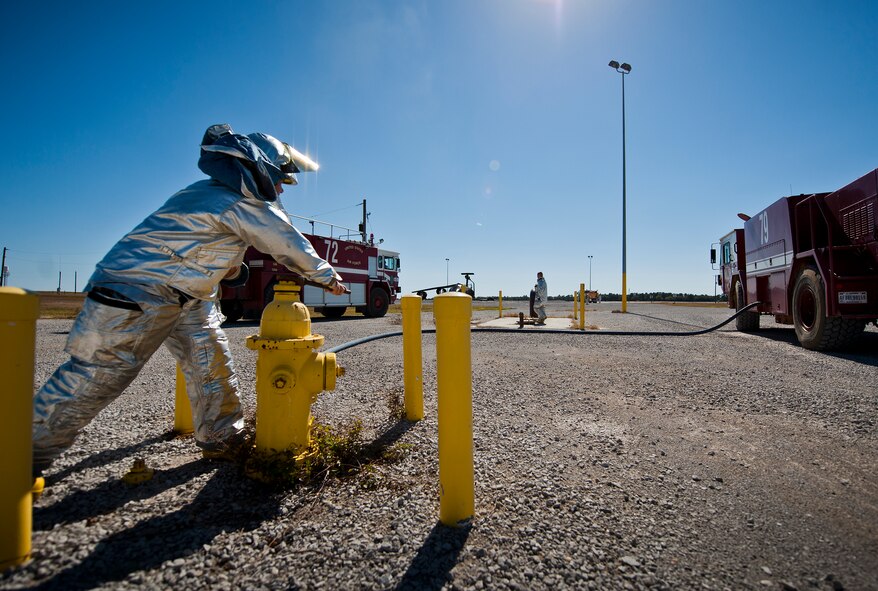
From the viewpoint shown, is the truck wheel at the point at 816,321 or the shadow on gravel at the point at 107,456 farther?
the truck wheel at the point at 816,321

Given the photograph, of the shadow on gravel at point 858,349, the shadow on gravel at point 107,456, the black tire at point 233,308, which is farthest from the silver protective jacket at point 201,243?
the black tire at point 233,308

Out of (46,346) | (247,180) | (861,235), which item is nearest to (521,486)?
(247,180)

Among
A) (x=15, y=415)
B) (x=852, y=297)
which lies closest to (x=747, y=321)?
(x=852, y=297)

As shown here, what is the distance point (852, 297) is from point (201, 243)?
7741 mm

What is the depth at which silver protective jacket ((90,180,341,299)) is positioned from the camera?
1999 millimetres

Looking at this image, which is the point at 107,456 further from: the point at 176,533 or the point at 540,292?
the point at 540,292

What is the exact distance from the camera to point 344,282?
16.0m

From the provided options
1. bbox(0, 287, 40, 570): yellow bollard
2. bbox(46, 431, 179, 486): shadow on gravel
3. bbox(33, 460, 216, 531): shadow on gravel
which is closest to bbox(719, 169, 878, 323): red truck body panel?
bbox(33, 460, 216, 531): shadow on gravel

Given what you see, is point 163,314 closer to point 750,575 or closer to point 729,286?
point 750,575

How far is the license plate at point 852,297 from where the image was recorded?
5.66 m

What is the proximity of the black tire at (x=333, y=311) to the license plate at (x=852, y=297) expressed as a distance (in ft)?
46.5

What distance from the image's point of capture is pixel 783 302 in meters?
7.34

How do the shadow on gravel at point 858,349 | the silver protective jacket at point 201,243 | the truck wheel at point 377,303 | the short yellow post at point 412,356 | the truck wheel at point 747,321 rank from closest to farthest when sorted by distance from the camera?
1. the silver protective jacket at point 201,243
2. the short yellow post at point 412,356
3. the shadow on gravel at point 858,349
4. the truck wheel at point 747,321
5. the truck wheel at point 377,303

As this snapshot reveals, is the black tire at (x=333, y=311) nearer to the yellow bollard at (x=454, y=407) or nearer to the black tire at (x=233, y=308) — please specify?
the black tire at (x=233, y=308)
